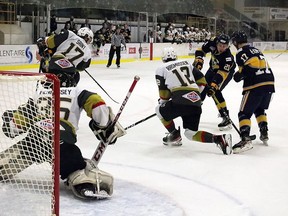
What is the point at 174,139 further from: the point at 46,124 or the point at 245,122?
the point at 46,124

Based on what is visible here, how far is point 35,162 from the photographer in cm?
310

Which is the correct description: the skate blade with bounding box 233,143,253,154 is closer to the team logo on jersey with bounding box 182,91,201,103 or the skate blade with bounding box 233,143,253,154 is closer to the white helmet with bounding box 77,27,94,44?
the team logo on jersey with bounding box 182,91,201,103

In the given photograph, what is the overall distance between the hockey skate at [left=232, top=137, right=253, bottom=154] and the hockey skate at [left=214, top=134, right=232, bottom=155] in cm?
8

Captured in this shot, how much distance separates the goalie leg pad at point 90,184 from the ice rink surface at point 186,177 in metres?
0.05

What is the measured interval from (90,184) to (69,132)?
0.31 m

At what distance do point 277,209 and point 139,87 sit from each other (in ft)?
21.2

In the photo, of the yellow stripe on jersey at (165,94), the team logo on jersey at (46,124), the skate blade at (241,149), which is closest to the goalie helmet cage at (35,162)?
the team logo on jersey at (46,124)

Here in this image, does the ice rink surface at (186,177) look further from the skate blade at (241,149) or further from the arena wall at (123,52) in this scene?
the arena wall at (123,52)

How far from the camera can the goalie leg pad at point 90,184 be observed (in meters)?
2.97

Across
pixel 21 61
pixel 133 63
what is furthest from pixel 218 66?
pixel 133 63

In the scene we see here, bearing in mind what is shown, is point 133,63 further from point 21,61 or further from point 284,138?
point 284,138

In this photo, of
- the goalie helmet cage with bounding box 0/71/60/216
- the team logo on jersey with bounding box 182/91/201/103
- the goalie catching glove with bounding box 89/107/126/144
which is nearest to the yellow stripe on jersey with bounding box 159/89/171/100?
the team logo on jersey with bounding box 182/91/201/103

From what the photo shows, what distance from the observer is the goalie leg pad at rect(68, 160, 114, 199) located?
9.75 feet

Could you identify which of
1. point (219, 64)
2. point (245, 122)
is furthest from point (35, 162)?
point (219, 64)
